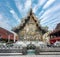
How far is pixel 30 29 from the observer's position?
32.3 m

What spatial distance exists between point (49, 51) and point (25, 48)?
309cm

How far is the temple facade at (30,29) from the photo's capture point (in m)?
31.5

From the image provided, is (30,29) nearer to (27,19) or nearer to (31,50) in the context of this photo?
(27,19)

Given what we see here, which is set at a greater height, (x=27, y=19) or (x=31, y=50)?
(x=27, y=19)

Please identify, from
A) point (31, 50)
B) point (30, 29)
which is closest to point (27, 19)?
point (30, 29)

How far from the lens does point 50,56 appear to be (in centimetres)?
2042

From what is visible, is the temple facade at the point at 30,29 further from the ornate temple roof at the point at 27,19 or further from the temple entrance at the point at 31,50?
the temple entrance at the point at 31,50

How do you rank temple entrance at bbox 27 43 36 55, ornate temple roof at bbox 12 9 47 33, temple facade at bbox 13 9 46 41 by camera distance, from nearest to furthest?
temple entrance at bbox 27 43 36 55
temple facade at bbox 13 9 46 41
ornate temple roof at bbox 12 9 47 33

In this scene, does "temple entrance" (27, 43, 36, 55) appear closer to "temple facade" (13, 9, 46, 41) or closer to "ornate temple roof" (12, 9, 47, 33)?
"temple facade" (13, 9, 46, 41)

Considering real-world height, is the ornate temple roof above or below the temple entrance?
above

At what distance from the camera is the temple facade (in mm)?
31469

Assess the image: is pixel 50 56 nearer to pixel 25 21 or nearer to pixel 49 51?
pixel 49 51

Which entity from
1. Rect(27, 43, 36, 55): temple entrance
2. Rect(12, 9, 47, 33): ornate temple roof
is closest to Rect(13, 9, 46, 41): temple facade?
Rect(12, 9, 47, 33): ornate temple roof

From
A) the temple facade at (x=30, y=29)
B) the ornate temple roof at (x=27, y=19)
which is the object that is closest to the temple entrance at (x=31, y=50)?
the temple facade at (x=30, y=29)
